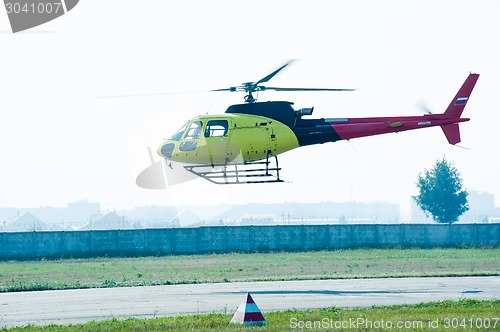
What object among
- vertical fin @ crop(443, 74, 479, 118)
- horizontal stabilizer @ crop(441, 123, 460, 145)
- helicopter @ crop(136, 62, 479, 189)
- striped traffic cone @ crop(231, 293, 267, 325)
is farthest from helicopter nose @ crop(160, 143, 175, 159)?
striped traffic cone @ crop(231, 293, 267, 325)

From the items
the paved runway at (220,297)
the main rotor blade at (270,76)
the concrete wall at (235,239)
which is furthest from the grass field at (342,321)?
the concrete wall at (235,239)

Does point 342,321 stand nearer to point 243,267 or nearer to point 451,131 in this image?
point 451,131

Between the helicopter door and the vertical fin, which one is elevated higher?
the vertical fin

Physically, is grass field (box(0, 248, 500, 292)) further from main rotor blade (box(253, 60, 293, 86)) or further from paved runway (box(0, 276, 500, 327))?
main rotor blade (box(253, 60, 293, 86))

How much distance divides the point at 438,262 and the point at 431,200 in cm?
6888

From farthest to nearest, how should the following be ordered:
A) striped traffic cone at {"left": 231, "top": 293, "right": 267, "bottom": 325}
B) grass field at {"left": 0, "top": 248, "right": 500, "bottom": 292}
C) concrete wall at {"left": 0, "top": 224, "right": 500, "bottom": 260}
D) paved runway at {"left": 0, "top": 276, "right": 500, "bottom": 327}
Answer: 1. concrete wall at {"left": 0, "top": 224, "right": 500, "bottom": 260}
2. grass field at {"left": 0, "top": 248, "right": 500, "bottom": 292}
3. paved runway at {"left": 0, "top": 276, "right": 500, "bottom": 327}
4. striped traffic cone at {"left": 231, "top": 293, "right": 267, "bottom": 325}

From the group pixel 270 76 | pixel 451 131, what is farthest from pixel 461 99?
pixel 270 76

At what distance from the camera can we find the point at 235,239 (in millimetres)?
58719

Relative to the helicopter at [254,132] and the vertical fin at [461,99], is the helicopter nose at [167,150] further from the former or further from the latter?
the vertical fin at [461,99]

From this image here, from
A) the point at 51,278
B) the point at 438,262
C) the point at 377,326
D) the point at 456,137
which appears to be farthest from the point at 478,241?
the point at 377,326

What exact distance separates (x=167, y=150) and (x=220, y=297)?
7102 millimetres

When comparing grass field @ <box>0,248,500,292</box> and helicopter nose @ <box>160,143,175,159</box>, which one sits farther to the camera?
grass field @ <box>0,248,500,292</box>

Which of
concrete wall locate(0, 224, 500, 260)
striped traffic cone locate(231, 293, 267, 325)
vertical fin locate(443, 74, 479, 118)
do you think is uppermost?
vertical fin locate(443, 74, 479, 118)

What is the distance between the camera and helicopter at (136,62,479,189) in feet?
103
